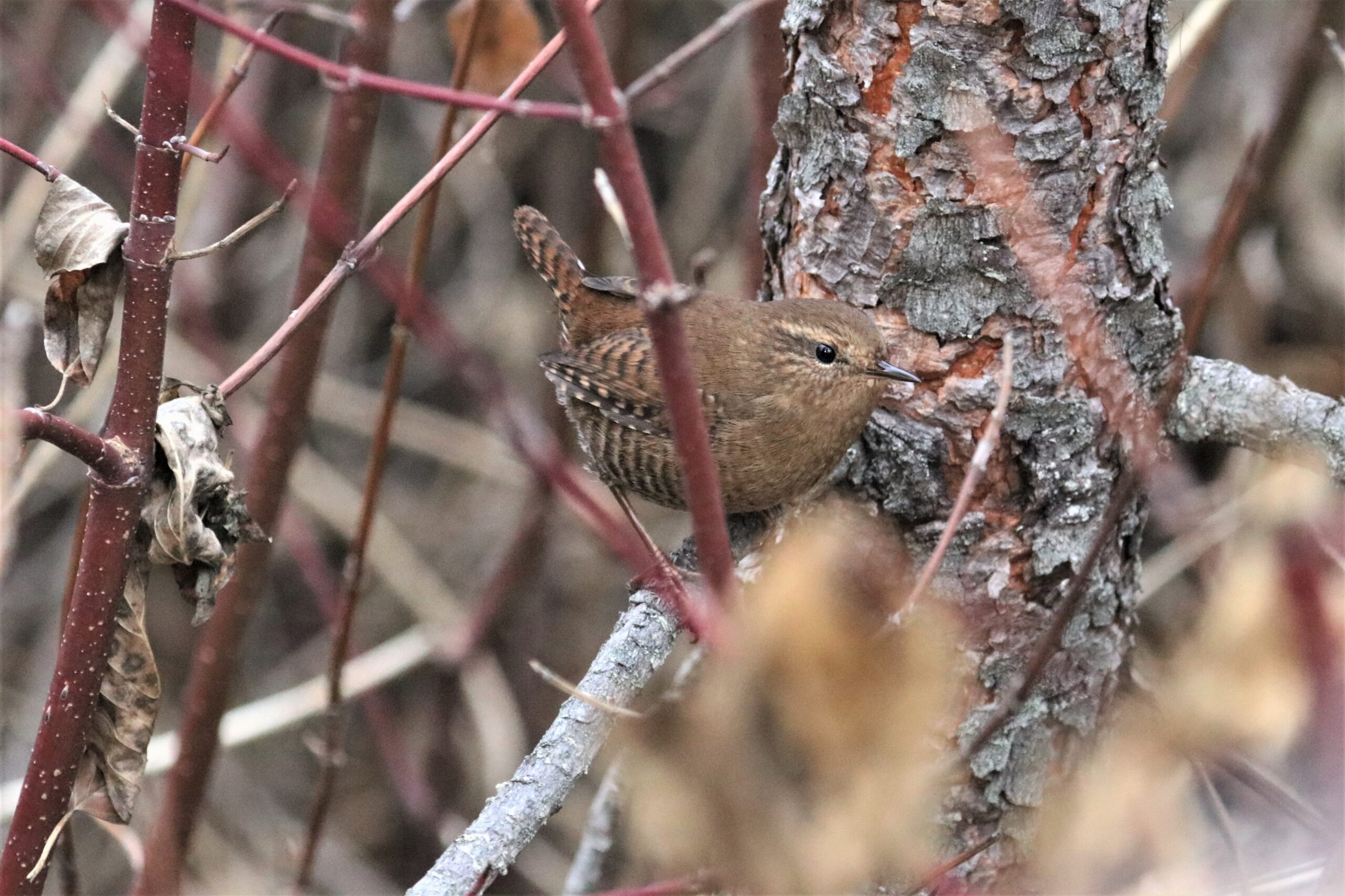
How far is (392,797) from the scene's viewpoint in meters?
4.86

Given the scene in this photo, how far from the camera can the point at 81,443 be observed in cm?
126

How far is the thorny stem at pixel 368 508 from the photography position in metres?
2.35

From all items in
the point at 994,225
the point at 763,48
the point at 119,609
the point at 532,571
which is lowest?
the point at 532,571

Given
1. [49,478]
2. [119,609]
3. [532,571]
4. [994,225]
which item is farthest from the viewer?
[49,478]

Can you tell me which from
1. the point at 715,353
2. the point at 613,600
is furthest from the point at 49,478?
the point at 715,353

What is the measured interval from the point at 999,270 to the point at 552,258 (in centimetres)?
135

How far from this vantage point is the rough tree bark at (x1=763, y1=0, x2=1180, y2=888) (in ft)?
5.80

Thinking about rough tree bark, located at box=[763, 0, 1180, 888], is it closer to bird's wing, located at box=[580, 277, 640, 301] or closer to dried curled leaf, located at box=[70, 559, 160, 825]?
bird's wing, located at box=[580, 277, 640, 301]

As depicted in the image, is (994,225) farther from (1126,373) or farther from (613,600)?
(613,600)

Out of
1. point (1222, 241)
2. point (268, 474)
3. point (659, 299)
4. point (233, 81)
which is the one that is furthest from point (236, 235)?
point (1222, 241)

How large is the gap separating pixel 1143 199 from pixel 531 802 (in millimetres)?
1234

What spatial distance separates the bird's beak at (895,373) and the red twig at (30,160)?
116 cm

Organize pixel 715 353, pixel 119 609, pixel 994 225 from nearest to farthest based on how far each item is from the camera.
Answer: pixel 119 609, pixel 994 225, pixel 715 353

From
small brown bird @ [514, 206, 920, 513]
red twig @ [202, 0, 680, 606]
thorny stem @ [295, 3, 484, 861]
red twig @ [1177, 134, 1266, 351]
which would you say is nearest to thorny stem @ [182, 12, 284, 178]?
red twig @ [202, 0, 680, 606]
